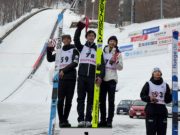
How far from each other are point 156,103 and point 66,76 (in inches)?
80.1

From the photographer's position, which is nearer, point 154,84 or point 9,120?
point 154,84

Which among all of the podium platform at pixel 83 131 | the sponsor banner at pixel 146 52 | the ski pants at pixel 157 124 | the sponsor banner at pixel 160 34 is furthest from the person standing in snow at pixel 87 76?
the sponsor banner at pixel 146 52

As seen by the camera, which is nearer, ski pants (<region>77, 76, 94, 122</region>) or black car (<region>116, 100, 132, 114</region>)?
ski pants (<region>77, 76, 94, 122</region>)

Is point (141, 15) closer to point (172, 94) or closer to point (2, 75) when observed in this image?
point (2, 75)

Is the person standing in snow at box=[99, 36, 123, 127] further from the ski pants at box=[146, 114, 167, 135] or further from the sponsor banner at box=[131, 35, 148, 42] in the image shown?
the sponsor banner at box=[131, 35, 148, 42]

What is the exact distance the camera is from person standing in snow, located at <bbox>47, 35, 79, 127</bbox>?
948 cm

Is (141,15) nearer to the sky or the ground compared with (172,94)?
nearer to the sky

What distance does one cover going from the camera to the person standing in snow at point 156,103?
8.67 m

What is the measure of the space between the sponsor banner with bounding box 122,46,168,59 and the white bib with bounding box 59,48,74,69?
27031mm

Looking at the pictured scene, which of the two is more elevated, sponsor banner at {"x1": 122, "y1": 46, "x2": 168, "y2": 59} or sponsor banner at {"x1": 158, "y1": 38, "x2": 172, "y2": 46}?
sponsor banner at {"x1": 158, "y1": 38, "x2": 172, "y2": 46}

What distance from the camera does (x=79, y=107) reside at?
30.4ft

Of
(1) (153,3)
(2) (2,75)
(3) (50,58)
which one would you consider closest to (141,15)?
(1) (153,3)

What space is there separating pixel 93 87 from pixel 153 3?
63056 mm

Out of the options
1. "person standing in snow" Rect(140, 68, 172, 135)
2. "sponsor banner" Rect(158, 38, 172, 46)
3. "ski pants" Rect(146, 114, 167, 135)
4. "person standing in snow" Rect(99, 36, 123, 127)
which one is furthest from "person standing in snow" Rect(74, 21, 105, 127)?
"sponsor banner" Rect(158, 38, 172, 46)
